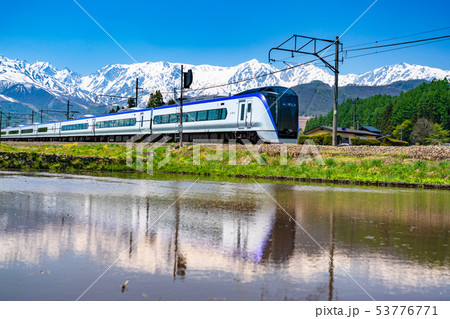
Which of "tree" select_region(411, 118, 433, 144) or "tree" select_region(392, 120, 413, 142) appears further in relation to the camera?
"tree" select_region(392, 120, 413, 142)

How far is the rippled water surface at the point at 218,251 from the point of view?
3.65m

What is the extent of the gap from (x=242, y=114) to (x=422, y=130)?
343 ft

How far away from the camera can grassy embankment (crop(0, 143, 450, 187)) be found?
18188 millimetres

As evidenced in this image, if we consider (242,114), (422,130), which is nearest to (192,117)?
(242,114)

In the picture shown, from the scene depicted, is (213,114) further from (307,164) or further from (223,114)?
(307,164)

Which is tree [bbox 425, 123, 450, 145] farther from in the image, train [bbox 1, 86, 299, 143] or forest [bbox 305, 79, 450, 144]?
train [bbox 1, 86, 299, 143]

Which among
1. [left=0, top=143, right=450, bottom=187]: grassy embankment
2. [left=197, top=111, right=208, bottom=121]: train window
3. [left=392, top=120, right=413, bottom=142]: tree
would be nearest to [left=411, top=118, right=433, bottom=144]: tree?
[left=392, top=120, right=413, bottom=142]: tree

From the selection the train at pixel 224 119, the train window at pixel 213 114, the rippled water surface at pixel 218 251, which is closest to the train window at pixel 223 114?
the train at pixel 224 119

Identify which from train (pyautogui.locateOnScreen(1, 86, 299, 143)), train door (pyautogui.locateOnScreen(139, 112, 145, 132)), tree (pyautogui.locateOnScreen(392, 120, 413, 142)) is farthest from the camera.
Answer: tree (pyautogui.locateOnScreen(392, 120, 413, 142))

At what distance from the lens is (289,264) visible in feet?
14.8

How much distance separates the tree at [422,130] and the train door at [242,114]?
102477 millimetres
